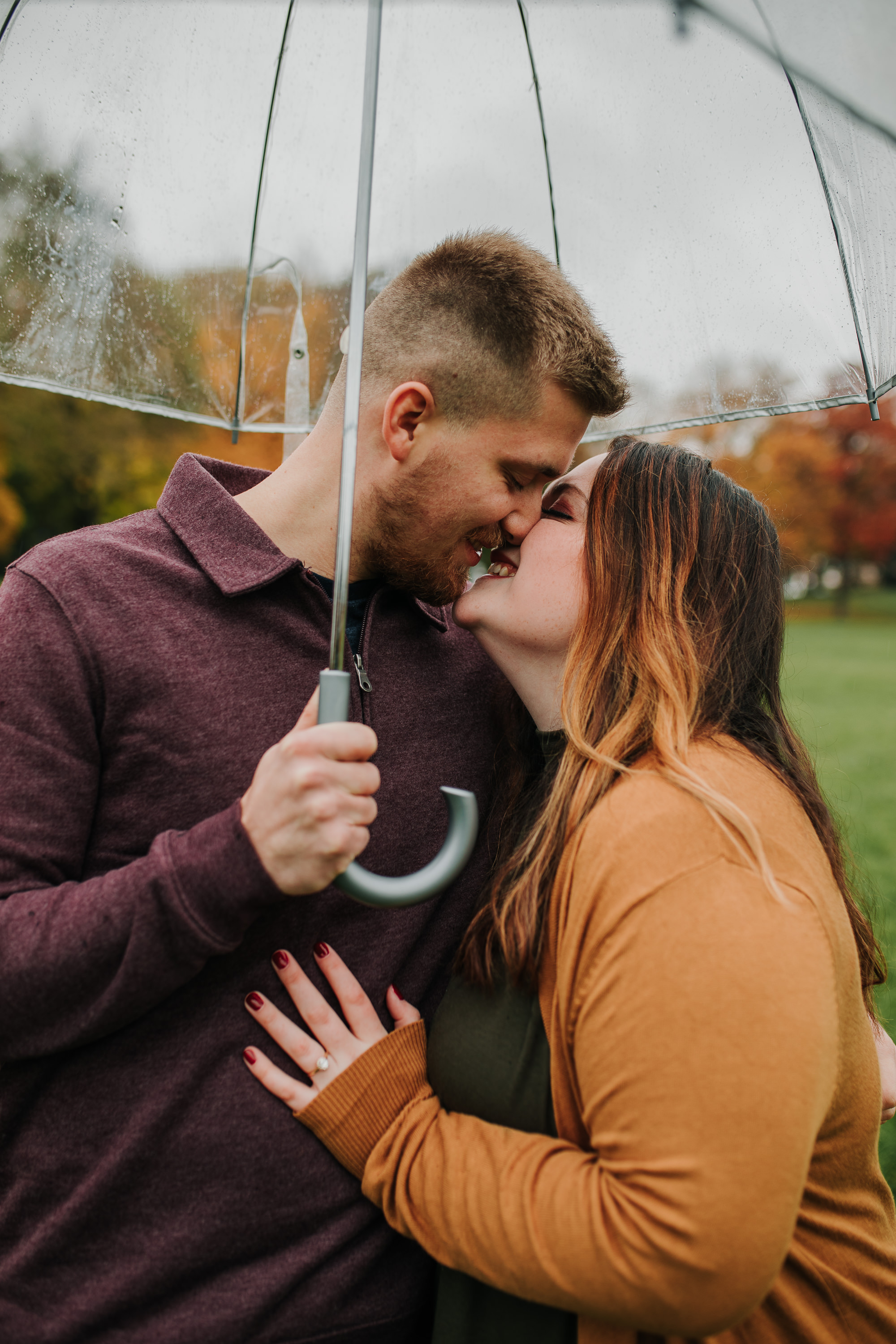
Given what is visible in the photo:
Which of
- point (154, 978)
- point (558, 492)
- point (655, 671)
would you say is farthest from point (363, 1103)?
point (558, 492)

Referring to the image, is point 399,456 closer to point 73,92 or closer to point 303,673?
point 303,673

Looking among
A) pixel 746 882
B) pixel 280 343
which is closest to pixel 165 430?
pixel 280 343

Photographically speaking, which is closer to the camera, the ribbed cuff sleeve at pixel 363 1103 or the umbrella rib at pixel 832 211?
the ribbed cuff sleeve at pixel 363 1103

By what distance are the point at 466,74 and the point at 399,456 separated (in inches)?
42.0

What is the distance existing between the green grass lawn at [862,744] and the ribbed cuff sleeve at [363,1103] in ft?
4.76

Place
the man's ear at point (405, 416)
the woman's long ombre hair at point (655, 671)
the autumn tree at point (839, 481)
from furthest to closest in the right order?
1. the autumn tree at point (839, 481)
2. the man's ear at point (405, 416)
3. the woman's long ombre hair at point (655, 671)

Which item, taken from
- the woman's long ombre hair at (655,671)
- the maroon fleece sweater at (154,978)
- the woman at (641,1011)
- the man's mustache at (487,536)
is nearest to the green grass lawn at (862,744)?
the woman's long ombre hair at (655,671)

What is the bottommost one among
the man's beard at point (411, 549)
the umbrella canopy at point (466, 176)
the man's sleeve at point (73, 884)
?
the man's sleeve at point (73, 884)

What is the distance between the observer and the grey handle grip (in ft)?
5.09

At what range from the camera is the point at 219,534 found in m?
2.17

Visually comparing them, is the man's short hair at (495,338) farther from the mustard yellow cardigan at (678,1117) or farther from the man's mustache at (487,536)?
the mustard yellow cardigan at (678,1117)

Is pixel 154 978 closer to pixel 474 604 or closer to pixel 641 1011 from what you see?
pixel 641 1011

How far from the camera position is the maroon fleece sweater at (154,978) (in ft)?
5.49

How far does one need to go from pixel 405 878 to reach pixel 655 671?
774 millimetres
